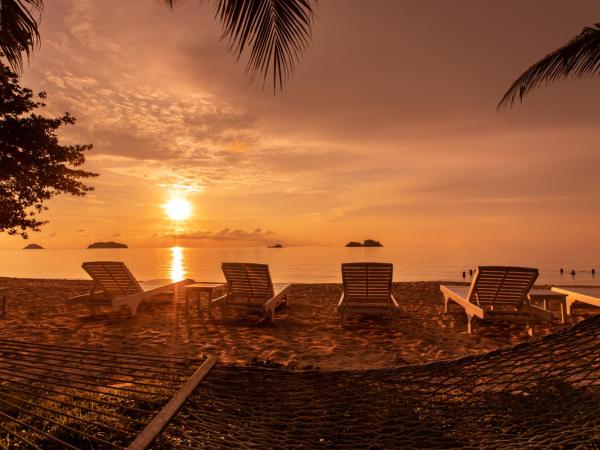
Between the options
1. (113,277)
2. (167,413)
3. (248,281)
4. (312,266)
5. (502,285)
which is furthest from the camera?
(312,266)

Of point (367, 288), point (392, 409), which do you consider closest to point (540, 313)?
point (367, 288)

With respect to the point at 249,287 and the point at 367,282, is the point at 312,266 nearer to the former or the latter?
the point at 249,287

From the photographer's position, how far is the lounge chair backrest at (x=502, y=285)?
6.63 metres

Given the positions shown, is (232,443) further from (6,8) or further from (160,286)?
(160,286)

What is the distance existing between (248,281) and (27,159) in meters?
8.69

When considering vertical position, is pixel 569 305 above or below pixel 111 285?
below

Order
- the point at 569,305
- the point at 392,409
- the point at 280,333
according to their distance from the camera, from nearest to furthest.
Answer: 1. the point at 392,409
2. the point at 280,333
3. the point at 569,305

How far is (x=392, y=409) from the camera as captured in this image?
117 inches

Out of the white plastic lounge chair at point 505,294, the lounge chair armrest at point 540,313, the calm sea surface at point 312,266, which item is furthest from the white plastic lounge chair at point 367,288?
the calm sea surface at point 312,266

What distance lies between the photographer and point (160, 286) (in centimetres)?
927

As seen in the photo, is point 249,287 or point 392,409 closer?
point 392,409

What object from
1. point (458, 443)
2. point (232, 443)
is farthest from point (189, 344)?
point (458, 443)

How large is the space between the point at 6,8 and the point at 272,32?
320 centimetres

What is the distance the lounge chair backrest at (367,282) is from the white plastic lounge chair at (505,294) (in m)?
1.45
